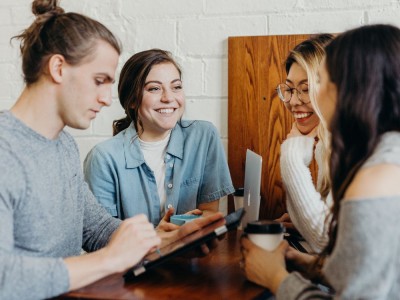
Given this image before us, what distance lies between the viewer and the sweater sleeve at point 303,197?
4.54 feet

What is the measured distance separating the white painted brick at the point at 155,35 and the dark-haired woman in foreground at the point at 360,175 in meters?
1.07

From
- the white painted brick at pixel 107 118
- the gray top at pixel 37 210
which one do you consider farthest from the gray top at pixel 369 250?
the white painted brick at pixel 107 118

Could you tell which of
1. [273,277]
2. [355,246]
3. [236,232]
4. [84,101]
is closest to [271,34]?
[236,232]

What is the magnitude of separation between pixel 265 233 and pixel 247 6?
1073mm

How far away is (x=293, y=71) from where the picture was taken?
1.72 m

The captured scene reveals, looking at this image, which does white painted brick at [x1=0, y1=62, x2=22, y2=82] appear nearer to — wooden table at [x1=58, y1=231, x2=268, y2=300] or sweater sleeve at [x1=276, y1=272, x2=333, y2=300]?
wooden table at [x1=58, y1=231, x2=268, y2=300]

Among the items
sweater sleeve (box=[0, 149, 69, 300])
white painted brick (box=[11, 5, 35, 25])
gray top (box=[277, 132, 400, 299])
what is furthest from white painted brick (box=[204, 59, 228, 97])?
gray top (box=[277, 132, 400, 299])

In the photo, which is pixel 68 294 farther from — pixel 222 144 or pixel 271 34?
pixel 271 34

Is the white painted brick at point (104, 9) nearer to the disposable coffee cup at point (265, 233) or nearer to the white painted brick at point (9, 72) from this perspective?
the white painted brick at point (9, 72)

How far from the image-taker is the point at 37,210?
1133 mm

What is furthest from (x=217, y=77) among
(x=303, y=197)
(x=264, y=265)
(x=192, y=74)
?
(x=264, y=265)

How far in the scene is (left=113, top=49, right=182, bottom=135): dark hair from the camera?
72.0 inches

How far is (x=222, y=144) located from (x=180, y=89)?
26 cm

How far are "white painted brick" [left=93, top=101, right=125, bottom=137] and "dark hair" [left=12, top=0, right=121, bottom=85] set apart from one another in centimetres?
89
